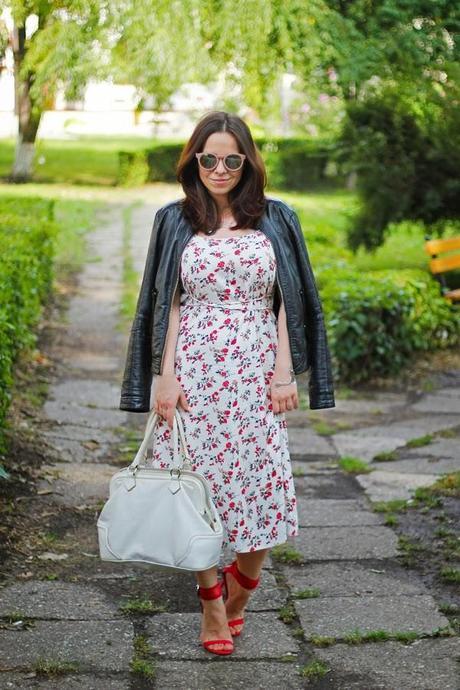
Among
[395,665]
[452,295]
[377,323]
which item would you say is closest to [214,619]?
[395,665]

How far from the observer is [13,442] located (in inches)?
239

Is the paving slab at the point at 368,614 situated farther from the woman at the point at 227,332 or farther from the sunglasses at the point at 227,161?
the sunglasses at the point at 227,161

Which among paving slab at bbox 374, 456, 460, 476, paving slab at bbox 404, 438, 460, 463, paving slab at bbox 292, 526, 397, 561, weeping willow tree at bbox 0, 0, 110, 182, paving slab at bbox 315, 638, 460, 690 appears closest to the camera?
paving slab at bbox 315, 638, 460, 690

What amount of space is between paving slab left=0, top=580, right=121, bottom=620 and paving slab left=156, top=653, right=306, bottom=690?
18.7 inches

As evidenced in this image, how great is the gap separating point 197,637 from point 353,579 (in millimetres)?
838

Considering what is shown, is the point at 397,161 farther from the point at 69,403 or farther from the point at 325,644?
the point at 325,644

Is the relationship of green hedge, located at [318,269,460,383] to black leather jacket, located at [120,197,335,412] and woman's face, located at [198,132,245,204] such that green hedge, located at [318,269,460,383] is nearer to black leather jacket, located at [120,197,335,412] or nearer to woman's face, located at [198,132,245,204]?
black leather jacket, located at [120,197,335,412]

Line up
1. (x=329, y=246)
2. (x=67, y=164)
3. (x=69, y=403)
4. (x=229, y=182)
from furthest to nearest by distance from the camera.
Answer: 1. (x=67, y=164)
2. (x=329, y=246)
3. (x=69, y=403)
4. (x=229, y=182)

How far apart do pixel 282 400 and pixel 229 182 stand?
70 cm

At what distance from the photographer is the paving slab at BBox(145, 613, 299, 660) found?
3877 mm

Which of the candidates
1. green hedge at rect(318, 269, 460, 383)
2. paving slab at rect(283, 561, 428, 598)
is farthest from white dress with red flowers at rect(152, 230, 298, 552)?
green hedge at rect(318, 269, 460, 383)

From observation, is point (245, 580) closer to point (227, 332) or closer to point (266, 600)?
point (266, 600)

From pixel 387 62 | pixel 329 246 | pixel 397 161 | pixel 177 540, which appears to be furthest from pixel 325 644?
pixel 329 246

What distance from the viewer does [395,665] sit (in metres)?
3.79
